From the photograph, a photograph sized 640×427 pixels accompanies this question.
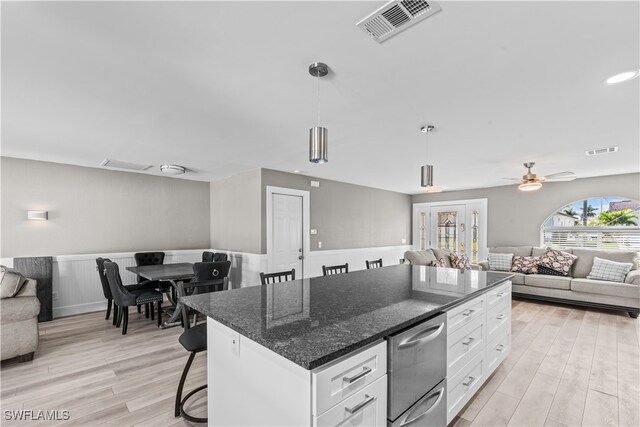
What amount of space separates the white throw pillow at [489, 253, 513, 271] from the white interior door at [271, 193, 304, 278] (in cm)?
421

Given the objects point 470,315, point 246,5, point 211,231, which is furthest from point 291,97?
point 211,231

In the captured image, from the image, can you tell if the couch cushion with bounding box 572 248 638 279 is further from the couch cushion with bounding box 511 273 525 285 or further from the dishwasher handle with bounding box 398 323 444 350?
the dishwasher handle with bounding box 398 323 444 350

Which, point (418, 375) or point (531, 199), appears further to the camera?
point (531, 199)

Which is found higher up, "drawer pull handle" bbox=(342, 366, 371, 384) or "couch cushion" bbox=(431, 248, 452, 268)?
"drawer pull handle" bbox=(342, 366, 371, 384)

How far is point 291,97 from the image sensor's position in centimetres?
237

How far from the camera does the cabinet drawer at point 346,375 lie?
1046 millimetres

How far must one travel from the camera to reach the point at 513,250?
631 cm

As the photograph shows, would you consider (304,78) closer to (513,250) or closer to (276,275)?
(276,275)

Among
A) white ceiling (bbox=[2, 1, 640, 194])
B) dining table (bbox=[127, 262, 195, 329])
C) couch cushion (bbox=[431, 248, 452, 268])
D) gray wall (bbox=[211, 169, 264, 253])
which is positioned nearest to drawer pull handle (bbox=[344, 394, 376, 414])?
white ceiling (bbox=[2, 1, 640, 194])

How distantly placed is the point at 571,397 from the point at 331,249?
169 inches

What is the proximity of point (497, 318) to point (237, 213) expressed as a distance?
4.41 m

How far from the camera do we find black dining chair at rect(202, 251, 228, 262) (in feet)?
16.8

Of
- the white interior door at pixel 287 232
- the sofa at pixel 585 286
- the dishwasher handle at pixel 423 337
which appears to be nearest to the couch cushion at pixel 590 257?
the sofa at pixel 585 286

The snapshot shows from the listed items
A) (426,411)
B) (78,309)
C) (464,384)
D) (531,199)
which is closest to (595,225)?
(531,199)
